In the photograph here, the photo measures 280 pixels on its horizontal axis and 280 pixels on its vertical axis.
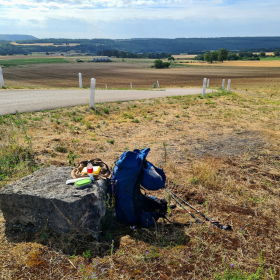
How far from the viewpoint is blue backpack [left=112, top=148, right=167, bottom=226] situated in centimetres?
359

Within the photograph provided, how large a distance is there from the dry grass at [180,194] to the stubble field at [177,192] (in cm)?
1

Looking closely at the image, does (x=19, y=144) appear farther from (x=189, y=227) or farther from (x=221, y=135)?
(x=221, y=135)

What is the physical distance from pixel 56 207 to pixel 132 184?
1.01 m

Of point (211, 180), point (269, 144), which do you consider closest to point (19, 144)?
point (211, 180)

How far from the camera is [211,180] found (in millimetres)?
4906

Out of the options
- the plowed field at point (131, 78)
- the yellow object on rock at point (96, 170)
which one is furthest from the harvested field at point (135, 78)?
the yellow object on rock at point (96, 170)

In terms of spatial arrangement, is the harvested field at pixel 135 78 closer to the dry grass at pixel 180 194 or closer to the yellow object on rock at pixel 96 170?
the dry grass at pixel 180 194

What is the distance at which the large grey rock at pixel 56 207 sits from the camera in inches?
124

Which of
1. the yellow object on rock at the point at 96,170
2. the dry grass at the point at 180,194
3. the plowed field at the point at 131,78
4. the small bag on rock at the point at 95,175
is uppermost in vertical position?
the yellow object on rock at the point at 96,170

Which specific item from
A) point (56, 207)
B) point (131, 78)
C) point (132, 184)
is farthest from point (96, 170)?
point (131, 78)

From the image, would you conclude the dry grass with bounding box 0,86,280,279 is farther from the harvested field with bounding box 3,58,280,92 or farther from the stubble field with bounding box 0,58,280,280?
the harvested field with bounding box 3,58,280,92

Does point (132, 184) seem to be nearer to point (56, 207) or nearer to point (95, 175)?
point (95, 175)

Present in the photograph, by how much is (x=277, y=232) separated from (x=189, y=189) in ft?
5.12

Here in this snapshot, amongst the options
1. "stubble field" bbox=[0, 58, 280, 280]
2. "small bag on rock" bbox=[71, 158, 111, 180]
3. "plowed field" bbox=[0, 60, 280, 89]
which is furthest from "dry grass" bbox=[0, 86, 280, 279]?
"plowed field" bbox=[0, 60, 280, 89]
